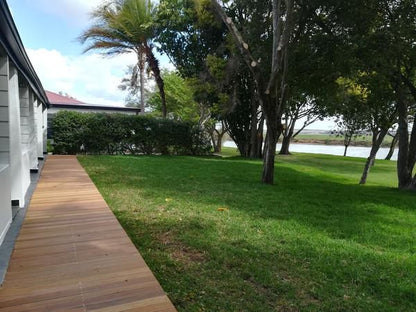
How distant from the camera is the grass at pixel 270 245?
251cm

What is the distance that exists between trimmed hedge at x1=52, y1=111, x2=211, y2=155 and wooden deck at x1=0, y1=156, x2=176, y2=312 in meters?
8.41

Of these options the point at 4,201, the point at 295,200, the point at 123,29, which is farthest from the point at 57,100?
the point at 4,201

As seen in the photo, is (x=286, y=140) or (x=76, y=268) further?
(x=286, y=140)

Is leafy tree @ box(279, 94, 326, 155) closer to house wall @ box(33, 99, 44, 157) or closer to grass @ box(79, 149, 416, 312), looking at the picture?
grass @ box(79, 149, 416, 312)

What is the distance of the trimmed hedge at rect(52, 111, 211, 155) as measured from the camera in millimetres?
12250

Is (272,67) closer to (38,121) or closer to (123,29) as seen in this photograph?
(38,121)

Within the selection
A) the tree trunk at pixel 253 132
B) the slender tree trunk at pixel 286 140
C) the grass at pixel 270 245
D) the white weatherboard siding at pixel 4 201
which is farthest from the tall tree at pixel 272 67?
the slender tree trunk at pixel 286 140

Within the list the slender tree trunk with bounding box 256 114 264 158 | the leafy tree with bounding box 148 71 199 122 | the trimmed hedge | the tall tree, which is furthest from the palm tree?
the leafy tree with bounding box 148 71 199 122

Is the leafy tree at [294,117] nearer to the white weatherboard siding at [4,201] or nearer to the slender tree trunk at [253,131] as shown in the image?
the slender tree trunk at [253,131]

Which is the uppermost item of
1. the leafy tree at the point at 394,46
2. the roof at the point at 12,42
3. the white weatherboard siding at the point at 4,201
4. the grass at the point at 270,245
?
the leafy tree at the point at 394,46

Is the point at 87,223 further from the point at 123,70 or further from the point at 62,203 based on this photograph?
the point at 123,70

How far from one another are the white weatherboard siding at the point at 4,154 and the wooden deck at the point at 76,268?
0.24 m

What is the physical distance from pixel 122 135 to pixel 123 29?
5.43 m

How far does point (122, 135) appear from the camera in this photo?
13.1 metres
